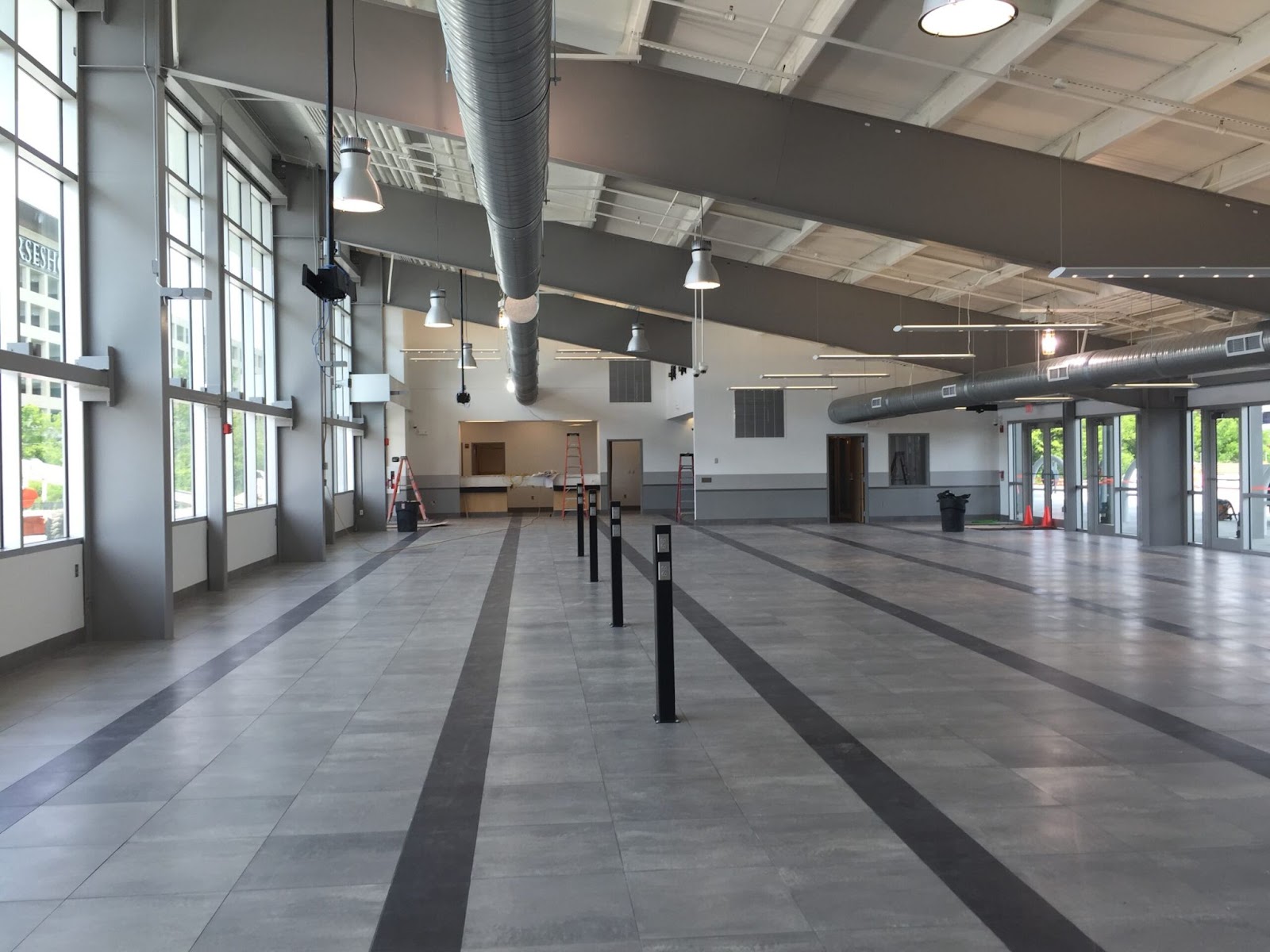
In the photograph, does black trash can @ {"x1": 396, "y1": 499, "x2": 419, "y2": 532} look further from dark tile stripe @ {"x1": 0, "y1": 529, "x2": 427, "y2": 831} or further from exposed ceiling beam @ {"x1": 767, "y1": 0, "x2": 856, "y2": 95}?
exposed ceiling beam @ {"x1": 767, "y1": 0, "x2": 856, "y2": 95}

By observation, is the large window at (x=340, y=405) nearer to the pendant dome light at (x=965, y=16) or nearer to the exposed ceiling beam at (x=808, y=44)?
the exposed ceiling beam at (x=808, y=44)

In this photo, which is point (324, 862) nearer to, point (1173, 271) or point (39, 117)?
point (39, 117)

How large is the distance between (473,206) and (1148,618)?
399 inches

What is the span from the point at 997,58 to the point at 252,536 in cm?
1084

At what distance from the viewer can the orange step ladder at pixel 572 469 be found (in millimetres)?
26531

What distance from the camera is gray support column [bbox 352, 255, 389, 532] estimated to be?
2102cm

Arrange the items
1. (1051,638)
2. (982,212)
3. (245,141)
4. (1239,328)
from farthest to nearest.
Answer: (245,141), (1239,328), (982,212), (1051,638)

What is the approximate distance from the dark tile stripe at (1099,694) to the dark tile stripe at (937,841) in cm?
168

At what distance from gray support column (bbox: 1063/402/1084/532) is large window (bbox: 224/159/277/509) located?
1515 cm

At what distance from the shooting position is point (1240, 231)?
859 cm

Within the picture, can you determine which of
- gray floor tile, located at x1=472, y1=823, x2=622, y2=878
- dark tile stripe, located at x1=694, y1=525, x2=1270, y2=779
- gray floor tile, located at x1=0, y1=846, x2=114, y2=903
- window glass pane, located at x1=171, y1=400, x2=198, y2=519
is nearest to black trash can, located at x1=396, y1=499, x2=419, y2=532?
window glass pane, located at x1=171, y1=400, x2=198, y2=519

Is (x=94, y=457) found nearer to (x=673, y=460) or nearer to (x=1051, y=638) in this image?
(x=1051, y=638)

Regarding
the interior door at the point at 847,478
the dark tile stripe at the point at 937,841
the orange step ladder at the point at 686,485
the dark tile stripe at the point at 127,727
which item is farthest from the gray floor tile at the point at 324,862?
the orange step ladder at the point at 686,485

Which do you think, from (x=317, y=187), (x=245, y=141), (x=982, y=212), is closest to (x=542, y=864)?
(x=982, y=212)
